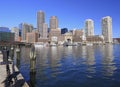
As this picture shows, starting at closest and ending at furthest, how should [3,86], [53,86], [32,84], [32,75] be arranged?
[3,86]
[53,86]
[32,84]
[32,75]

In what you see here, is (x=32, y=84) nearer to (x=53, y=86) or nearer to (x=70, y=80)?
(x=53, y=86)

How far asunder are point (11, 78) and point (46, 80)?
939 cm

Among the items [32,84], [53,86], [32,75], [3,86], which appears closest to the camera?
[3,86]

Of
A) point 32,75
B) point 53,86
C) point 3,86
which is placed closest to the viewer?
point 3,86

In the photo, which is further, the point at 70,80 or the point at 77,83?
the point at 70,80

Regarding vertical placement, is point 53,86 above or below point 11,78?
below

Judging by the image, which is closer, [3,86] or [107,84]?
[3,86]

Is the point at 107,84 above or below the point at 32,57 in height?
below

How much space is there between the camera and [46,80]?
31.4 meters

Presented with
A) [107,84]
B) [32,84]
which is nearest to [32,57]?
[32,84]

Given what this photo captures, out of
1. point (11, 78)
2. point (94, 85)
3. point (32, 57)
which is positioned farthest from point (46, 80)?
point (11, 78)

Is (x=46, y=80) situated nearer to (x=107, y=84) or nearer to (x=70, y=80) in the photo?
(x=70, y=80)

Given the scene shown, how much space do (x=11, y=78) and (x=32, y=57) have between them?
1110cm

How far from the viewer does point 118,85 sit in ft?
90.9
